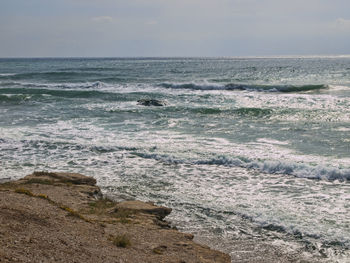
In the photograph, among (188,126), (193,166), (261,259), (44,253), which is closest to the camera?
(44,253)

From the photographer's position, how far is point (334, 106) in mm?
31812

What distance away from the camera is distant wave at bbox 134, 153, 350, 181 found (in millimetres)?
13586

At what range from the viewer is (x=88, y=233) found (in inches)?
306

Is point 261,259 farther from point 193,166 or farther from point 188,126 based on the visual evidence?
point 188,126

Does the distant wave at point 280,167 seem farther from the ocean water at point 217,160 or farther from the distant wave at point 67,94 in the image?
the distant wave at point 67,94

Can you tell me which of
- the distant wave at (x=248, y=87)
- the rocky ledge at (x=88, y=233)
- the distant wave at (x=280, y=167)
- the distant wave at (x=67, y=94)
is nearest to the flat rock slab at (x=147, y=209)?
the rocky ledge at (x=88, y=233)

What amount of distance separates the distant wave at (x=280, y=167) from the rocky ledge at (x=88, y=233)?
584cm

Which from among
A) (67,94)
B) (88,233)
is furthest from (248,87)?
(88,233)

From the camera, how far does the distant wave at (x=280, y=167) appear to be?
1359cm

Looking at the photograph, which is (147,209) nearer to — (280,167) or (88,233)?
(88,233)

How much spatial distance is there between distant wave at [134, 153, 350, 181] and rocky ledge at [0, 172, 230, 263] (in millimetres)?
5843

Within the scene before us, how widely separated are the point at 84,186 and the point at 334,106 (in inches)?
1015

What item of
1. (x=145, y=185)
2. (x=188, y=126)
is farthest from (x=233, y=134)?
(x=145, y=185)

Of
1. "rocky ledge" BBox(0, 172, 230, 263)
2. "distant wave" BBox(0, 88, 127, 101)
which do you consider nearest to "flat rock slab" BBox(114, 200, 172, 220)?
"rocky ledge" BBox(0, 172, 230, 263)
